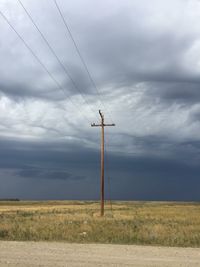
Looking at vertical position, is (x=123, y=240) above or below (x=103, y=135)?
below

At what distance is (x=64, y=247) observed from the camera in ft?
58.4

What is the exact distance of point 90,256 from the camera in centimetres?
1521

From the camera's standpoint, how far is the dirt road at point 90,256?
13.7 metres

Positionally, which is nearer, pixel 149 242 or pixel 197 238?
pixel 149 242

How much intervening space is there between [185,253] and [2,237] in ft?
32.3

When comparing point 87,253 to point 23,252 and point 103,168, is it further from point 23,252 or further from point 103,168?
point 103,168

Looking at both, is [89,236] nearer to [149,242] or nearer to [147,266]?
[149,242]

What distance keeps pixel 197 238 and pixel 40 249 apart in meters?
8.94

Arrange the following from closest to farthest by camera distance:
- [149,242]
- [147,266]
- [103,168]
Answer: [147,266], [149,242], [103,168]

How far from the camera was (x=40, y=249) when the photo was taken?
16938 millimetres

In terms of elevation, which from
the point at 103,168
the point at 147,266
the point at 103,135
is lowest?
the point at 147,266

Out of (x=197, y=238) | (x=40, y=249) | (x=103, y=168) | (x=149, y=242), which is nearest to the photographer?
(x=40, y=249)

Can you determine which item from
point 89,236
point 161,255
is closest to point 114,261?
point 161,255

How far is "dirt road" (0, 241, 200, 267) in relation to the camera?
1368 cm
